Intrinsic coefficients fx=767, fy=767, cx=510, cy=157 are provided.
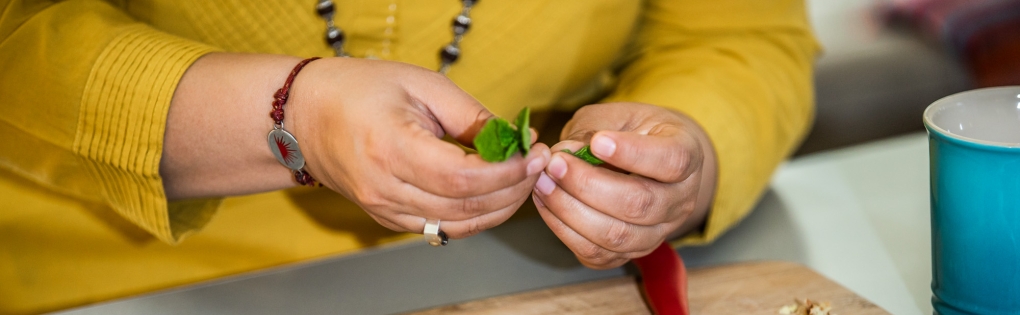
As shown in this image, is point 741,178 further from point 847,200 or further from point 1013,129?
point 1013,129

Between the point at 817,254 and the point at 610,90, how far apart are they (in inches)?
13.0

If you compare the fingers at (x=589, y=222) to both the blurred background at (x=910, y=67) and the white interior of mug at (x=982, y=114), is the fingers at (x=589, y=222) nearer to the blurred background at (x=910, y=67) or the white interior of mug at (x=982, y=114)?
the white interior of mug at (x=982, y=114)

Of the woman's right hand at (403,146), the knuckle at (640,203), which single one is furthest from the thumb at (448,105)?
the knuckle at (640,203)

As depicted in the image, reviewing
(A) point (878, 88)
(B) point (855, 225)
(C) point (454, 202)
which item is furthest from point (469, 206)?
(A) point (878, 88)

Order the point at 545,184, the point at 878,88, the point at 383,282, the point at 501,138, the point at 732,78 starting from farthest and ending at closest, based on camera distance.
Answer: the point at 878,88 → the point at 732,78 → the point at 383,282 → the point at 545,184 → the point at 501,138

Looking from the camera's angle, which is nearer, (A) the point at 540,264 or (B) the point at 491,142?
(B) the point at 491,142

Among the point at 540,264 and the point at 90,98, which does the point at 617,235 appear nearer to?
the point at 540,264

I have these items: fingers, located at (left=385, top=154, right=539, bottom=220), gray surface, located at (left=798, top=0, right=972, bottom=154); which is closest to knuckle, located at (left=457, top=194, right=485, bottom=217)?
fingers, located at (left=385, top=154, right=539, bottom=220)

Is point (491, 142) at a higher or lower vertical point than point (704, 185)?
higher

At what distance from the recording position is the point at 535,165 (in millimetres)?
Answer: 483

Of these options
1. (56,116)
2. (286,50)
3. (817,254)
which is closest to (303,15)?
(286,50)

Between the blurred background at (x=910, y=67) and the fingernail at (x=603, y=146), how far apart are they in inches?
54.8

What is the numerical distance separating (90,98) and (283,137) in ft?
0.54

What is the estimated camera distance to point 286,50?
70cm
